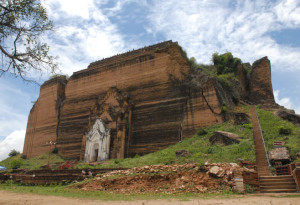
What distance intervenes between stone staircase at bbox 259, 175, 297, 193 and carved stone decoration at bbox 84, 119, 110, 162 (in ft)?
51.5

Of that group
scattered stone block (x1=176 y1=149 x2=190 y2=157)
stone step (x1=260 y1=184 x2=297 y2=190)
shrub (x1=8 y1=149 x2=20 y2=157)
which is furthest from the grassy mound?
shrub (x1=8 y1=149 x2=20 y2=157)

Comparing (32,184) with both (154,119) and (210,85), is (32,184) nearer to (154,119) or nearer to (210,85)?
(154,119)

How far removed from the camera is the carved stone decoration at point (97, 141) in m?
23.9

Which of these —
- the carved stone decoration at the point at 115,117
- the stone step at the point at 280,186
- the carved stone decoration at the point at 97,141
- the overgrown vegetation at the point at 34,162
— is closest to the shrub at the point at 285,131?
the stone step at the point at 280,186

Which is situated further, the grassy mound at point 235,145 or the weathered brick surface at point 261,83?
the weathered brick surface at point 261,83

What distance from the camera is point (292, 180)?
954 cm

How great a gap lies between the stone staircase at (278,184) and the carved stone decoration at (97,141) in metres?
15.7

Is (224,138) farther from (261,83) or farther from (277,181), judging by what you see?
(261,83)

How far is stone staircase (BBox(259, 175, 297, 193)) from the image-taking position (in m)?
9.30

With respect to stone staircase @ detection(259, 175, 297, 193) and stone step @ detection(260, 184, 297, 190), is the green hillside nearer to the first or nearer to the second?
stone staircase @ detection(259, 175, 297, 193)

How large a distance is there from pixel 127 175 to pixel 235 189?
17.7 ft

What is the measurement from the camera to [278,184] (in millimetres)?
9633

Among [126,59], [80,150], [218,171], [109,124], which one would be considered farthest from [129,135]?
[218,171]

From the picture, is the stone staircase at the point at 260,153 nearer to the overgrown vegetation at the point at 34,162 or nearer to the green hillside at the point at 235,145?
the green hillside at the point at 235,145
